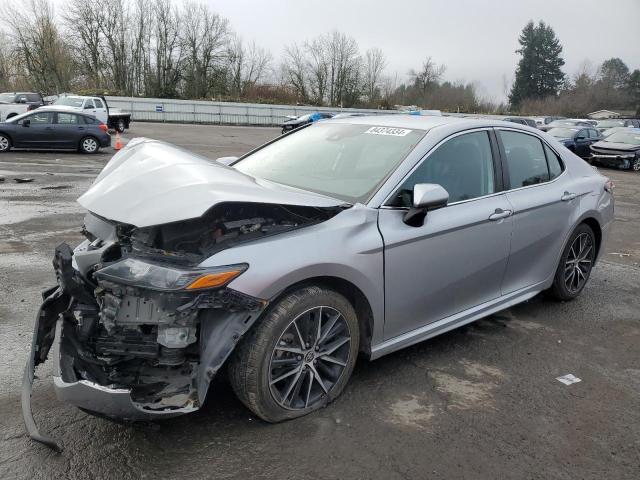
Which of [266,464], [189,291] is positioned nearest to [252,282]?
[189,291]

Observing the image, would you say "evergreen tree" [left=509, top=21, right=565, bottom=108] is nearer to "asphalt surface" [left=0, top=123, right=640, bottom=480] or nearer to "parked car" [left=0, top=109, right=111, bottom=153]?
"parked car" [left=0, top=109, right=111, bottom=153]

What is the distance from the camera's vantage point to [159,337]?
98.7 inches

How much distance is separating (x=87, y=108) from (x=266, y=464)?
24.1 m

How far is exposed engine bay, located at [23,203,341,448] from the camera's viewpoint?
8.08ft

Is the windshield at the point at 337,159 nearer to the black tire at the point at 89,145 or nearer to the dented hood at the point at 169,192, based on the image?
A: the dented hood at the point at 169,192

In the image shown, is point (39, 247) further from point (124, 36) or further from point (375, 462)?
point (124, 36)

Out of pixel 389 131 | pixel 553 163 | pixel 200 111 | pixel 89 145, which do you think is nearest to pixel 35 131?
pixel 89 145

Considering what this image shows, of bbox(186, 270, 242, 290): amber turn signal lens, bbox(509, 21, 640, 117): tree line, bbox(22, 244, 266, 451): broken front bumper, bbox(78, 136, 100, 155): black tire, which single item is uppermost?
bbox(509, 21, 640, 117): tree line

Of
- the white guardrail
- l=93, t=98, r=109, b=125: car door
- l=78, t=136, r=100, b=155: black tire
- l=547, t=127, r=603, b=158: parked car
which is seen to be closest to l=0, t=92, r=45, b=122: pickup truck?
l=93, t=98, r=109, b=125: car door

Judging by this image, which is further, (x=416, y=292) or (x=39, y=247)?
(x=39, y=247)

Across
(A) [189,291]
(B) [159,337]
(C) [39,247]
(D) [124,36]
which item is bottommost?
(C) [39,247]

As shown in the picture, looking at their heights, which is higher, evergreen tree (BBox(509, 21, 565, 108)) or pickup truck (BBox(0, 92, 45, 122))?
evergreen tree (BBox(509, 21, 565, 108))

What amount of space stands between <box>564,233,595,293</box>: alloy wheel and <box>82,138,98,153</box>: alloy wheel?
16632 mm

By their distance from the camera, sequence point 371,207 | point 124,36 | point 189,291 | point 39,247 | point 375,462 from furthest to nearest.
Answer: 1. point 124,36
2. point 39,247
3. point 371,207
4. point 375,462
5. point 189,291
